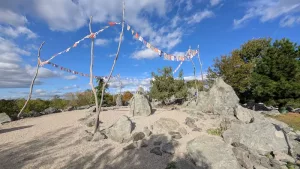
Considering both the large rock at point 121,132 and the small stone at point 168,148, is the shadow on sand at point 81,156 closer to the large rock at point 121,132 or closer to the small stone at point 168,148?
the small stone at point 168,148

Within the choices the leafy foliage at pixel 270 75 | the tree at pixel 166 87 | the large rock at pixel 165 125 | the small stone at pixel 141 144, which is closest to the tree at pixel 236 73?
the leafy foliage at pixel 270 75

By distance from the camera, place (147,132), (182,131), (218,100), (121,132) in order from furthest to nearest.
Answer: (218,100), (182,131), (147,132), (121,132)

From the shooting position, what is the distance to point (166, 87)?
21.7m

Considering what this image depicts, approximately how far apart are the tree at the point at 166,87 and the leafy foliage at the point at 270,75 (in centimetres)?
819

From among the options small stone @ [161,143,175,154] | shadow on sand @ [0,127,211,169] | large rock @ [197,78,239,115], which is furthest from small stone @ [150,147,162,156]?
large rock @ [197,78,239,115]

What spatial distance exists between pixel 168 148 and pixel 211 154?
194 centimetres

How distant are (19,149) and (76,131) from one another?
3.11 meters

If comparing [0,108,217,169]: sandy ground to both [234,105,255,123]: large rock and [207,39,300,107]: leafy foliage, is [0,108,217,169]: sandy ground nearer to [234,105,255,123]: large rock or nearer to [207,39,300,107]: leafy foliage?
[234,105,255,123]: large rock

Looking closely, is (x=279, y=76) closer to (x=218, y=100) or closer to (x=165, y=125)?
(x=218, y=100)

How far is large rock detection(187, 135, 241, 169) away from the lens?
331 inches

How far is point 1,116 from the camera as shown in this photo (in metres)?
14.8

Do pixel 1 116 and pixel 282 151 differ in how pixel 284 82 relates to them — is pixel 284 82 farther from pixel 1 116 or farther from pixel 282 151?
pixel 1 116

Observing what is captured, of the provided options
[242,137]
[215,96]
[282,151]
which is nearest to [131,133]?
[242,137]

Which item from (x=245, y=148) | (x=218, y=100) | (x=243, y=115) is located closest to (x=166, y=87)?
(x=218, y=100)
